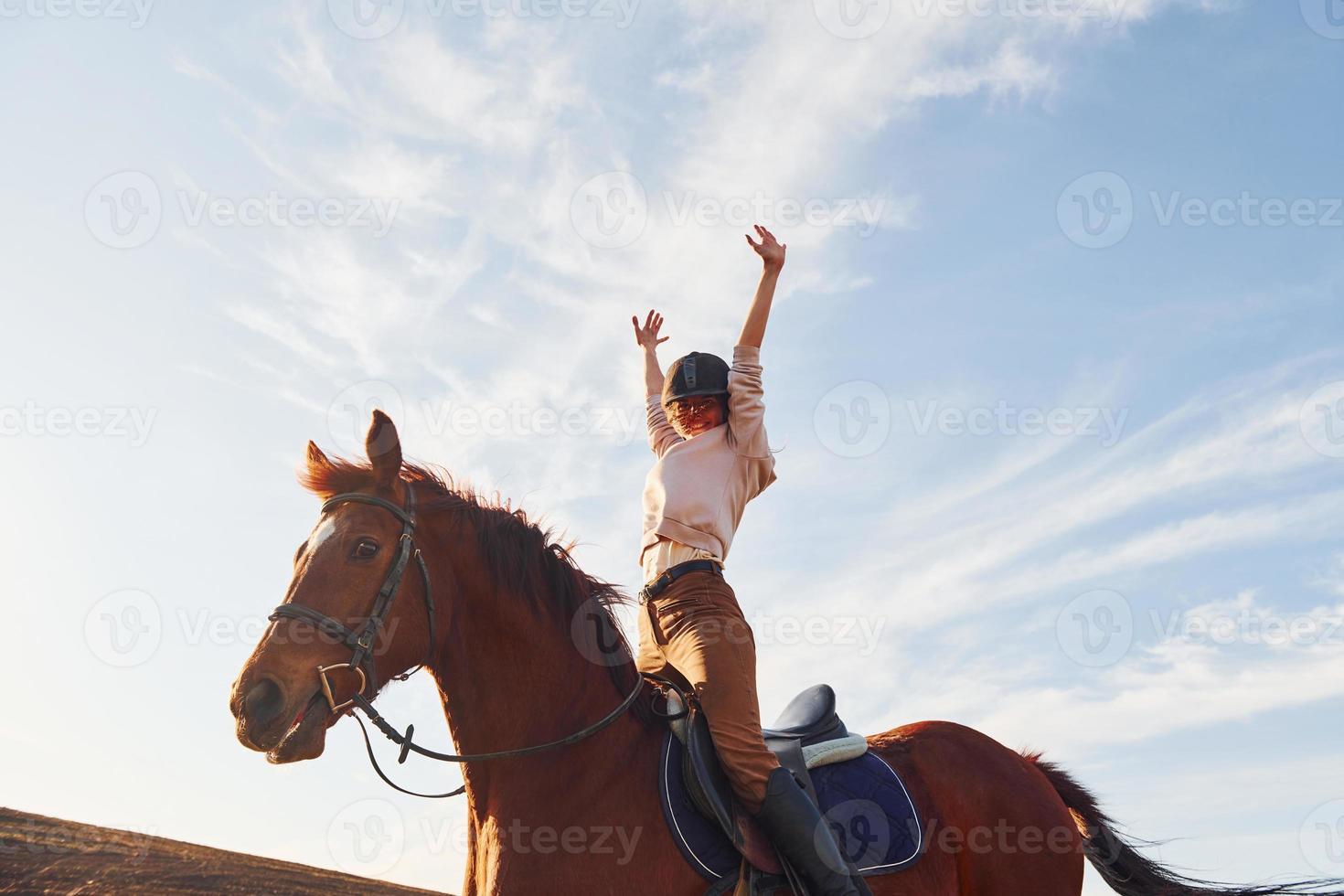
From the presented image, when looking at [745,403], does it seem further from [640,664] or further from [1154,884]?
[1154,884]

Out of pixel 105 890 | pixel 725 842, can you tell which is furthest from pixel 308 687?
pixel 105 890

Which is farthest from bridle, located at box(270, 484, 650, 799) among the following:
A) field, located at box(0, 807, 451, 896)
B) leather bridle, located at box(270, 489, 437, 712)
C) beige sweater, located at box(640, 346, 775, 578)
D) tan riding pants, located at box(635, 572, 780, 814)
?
field, located at box(0, 807, 451, 896)

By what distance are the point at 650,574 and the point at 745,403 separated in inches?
39.0

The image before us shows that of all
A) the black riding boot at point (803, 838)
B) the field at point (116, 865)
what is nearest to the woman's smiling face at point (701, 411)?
the black riding boot at point (803, 838)

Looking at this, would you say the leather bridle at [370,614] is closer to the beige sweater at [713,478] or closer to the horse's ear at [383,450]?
the horse's ear at [383,450]

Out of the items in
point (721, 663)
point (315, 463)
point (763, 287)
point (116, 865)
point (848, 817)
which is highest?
point (763, 287)

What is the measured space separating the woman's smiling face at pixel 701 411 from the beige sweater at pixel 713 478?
2.6 inches

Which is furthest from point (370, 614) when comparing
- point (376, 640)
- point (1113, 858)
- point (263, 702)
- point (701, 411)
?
point (1113, 858)

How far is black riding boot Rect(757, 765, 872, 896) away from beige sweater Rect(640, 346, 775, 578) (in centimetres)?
113

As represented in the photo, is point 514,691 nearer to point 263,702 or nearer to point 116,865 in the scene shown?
point 263,702

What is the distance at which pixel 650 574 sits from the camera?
4.55 meters

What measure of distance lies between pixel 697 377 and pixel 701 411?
0.61ft

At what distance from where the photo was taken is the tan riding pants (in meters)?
4.04

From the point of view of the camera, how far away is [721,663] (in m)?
4.13
